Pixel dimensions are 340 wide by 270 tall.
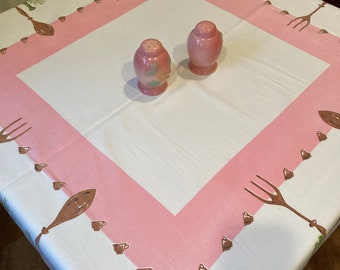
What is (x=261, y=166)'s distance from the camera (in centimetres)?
70

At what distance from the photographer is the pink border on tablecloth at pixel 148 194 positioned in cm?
62

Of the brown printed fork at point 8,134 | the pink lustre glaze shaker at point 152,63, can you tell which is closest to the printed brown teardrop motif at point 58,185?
the brown printed fork at point 8,134

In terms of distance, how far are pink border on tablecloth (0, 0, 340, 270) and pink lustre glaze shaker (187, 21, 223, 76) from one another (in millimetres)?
199

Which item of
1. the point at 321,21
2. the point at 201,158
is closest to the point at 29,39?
the point at 201,158

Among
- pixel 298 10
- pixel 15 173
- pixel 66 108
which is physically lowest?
pixel 15 173

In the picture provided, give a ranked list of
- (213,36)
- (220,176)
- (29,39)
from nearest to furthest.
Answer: (220,176), (213,36), (29,39)

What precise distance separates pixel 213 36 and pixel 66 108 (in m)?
0.35

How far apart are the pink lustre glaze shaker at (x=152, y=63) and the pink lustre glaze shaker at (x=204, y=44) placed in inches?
3.0

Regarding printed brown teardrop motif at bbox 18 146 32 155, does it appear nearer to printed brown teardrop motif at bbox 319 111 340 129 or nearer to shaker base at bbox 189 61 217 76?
shaker base at bbox 189 61 217 76

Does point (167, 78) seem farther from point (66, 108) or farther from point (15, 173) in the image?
point (15, 173)

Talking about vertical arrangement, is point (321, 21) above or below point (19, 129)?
above

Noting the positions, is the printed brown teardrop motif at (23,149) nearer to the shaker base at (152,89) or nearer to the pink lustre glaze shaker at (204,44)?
the shaker base at (152,89)

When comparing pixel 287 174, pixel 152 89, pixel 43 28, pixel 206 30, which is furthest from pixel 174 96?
pixel 43 28

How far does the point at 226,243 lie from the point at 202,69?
0.41 meters
